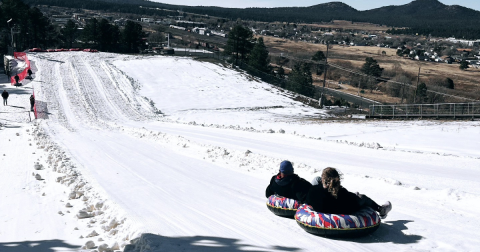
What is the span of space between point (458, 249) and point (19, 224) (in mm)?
9533

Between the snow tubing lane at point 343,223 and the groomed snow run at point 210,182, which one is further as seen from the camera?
the groomed snow run at point 210,182

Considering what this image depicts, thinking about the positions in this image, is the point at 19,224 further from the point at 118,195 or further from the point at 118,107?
the point at 118,107

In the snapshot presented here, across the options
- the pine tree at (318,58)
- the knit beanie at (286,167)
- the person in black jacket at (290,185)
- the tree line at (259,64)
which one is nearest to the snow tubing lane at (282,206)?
the person in black jacket at (290,185)

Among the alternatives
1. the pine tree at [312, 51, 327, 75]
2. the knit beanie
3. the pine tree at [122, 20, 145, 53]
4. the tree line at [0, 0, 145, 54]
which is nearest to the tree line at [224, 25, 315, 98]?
the pine tree at [122, 20, 145, 53]

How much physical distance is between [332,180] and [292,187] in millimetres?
1397

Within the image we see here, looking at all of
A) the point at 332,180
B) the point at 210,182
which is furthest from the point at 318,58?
the point at 332,180

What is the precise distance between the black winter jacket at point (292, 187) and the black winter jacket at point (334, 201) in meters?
0.74

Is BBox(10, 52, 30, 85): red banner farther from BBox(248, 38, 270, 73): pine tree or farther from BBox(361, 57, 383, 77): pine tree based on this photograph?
BBox(361, 57, 383, 77): pine tree

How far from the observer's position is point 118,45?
280ft

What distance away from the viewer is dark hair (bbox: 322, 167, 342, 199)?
7.93m

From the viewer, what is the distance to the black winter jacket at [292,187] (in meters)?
9.03

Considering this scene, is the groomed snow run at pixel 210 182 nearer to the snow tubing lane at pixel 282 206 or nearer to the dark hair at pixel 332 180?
the snow tubing lane at pixel 282 206

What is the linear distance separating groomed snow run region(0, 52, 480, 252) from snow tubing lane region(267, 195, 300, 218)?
234 millimetres

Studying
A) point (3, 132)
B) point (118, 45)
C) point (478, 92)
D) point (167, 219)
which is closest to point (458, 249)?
point (167, 219)
